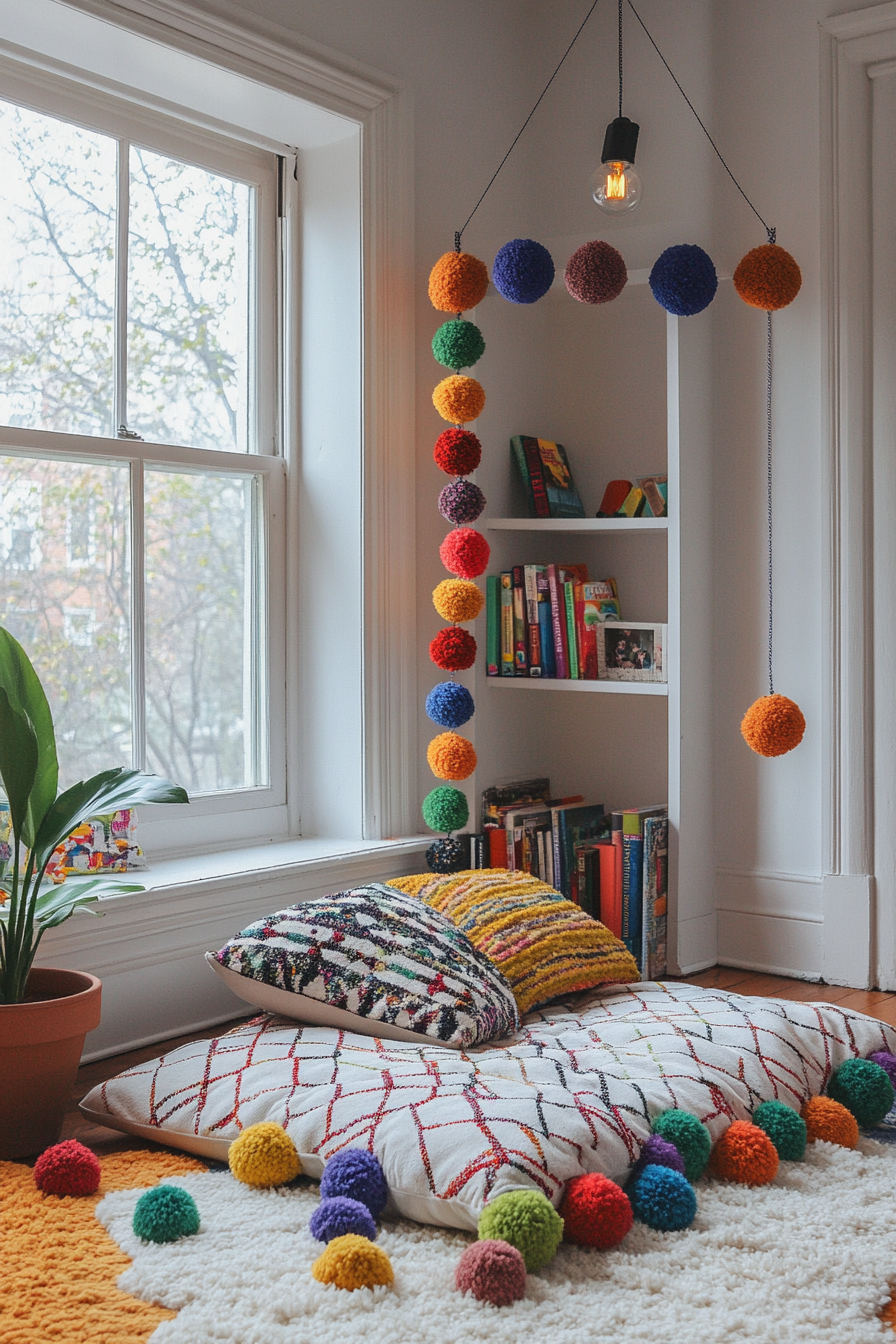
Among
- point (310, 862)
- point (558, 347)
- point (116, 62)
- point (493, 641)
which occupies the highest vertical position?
point (116, 62)

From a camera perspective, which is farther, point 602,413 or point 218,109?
point 602,413

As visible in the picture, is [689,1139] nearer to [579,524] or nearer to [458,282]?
[579,524]

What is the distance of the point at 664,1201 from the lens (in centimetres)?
150

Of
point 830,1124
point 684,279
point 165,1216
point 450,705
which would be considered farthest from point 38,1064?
point 684,279

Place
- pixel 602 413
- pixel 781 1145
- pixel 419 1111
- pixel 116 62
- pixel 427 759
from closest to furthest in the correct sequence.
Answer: pixel 419 1111
pixel 781 1145
pixel 116 62
pixel 427 759
pixel 602 413

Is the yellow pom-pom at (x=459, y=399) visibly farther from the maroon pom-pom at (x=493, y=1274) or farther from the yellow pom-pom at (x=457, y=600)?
the maroon pom-pom at (x=493, y=1274)

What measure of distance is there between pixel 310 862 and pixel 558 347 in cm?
150

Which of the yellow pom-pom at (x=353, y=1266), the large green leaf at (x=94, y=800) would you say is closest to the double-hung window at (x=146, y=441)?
the large green leaf at (x=94, y=800)

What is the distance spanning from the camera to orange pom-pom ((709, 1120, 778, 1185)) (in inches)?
64.2

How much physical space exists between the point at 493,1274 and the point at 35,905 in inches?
33.7

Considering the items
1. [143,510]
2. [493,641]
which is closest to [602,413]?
[493,641]

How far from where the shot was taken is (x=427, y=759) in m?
2.82

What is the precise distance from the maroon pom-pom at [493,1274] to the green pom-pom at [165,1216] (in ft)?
1.14

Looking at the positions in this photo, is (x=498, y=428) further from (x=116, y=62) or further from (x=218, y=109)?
(x=116, y=62)
